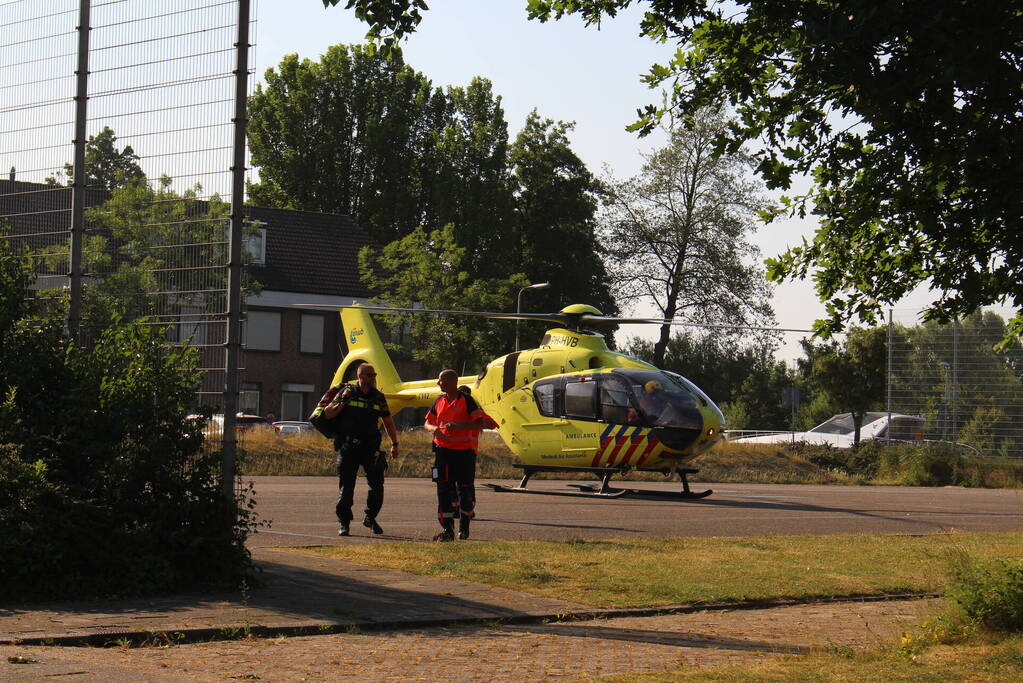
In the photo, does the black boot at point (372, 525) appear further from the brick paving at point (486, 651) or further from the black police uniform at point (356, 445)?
the brick paving at point (486, 651)

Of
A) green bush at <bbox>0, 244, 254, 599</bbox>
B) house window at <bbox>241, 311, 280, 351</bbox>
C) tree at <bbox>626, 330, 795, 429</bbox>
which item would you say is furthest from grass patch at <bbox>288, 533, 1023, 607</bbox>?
tree at <bbox>626, 330, 795, 429</bbox>

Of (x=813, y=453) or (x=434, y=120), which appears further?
(x=434, y=120)

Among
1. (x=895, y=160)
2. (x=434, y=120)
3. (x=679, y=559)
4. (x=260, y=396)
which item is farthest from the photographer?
(x=434, y=120)

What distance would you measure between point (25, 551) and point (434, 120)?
6499 centimetres

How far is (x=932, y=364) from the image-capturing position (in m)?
35.2

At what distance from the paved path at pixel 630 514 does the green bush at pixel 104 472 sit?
3079 millimetres

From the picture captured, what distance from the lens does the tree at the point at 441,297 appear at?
50906 mm

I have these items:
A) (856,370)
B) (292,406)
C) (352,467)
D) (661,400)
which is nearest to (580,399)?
(661,400)

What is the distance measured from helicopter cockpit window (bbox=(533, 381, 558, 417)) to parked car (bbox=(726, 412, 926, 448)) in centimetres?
1504

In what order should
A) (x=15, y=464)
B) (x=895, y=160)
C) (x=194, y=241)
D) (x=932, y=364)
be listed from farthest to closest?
(x=932, y=364) < (x=194, y=241) < (x=15, y=464) < (x=895, y=160)

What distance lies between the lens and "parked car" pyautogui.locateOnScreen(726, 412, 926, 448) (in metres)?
36.5

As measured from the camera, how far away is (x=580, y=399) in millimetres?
24031

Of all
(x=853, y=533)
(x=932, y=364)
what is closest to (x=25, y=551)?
(x=853, y=533)

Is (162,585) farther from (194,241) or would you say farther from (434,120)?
(434,120)
